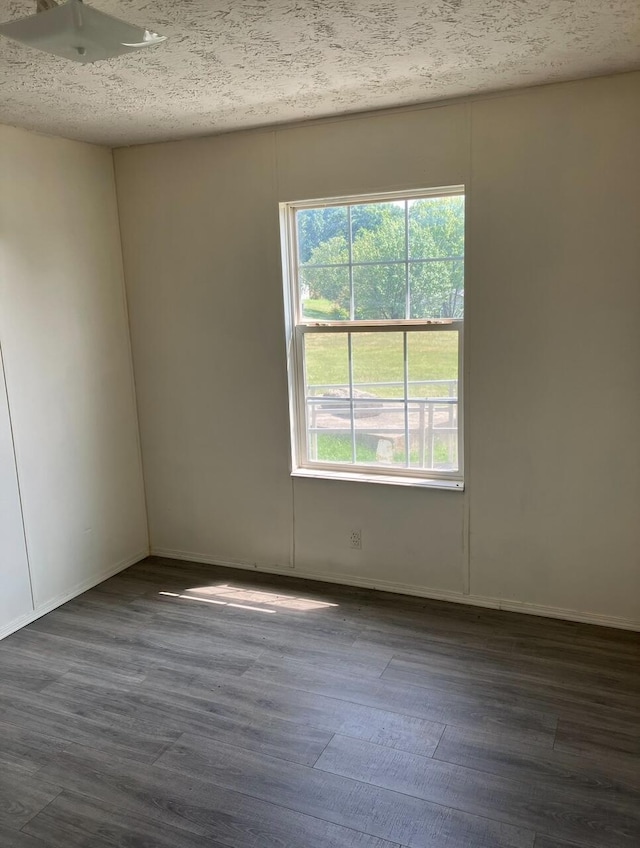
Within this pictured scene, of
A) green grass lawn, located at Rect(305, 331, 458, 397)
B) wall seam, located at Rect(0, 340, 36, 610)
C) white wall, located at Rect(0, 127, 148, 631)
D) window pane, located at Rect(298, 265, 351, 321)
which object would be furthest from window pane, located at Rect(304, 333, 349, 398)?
wall seam, located at Rect(0, 340, 36, 610)

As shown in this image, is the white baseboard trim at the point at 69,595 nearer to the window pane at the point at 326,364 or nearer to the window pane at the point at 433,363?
the window pane at the point at 326,364

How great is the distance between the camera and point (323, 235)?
346 centimetres

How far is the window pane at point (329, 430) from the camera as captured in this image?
3.60 metres

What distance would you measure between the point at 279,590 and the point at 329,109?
2515 millimetres

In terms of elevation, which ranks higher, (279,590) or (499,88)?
(499,88)

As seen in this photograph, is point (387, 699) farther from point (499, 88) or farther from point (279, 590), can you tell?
point (499, 88)

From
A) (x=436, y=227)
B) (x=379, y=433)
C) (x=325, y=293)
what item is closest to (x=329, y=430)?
(x=379, y=433)

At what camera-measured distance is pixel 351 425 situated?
11.8 feet

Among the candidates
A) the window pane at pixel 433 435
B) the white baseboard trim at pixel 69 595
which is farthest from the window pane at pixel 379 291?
the white baseboard trim at pixel 69 595

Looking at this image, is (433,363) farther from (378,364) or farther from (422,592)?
(422,592)

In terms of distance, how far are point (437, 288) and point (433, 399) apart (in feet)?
1.86

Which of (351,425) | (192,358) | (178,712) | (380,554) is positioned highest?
(192,358)

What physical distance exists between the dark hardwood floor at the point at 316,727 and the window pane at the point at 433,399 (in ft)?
2.60

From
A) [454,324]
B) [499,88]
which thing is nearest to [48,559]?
[454,324]
